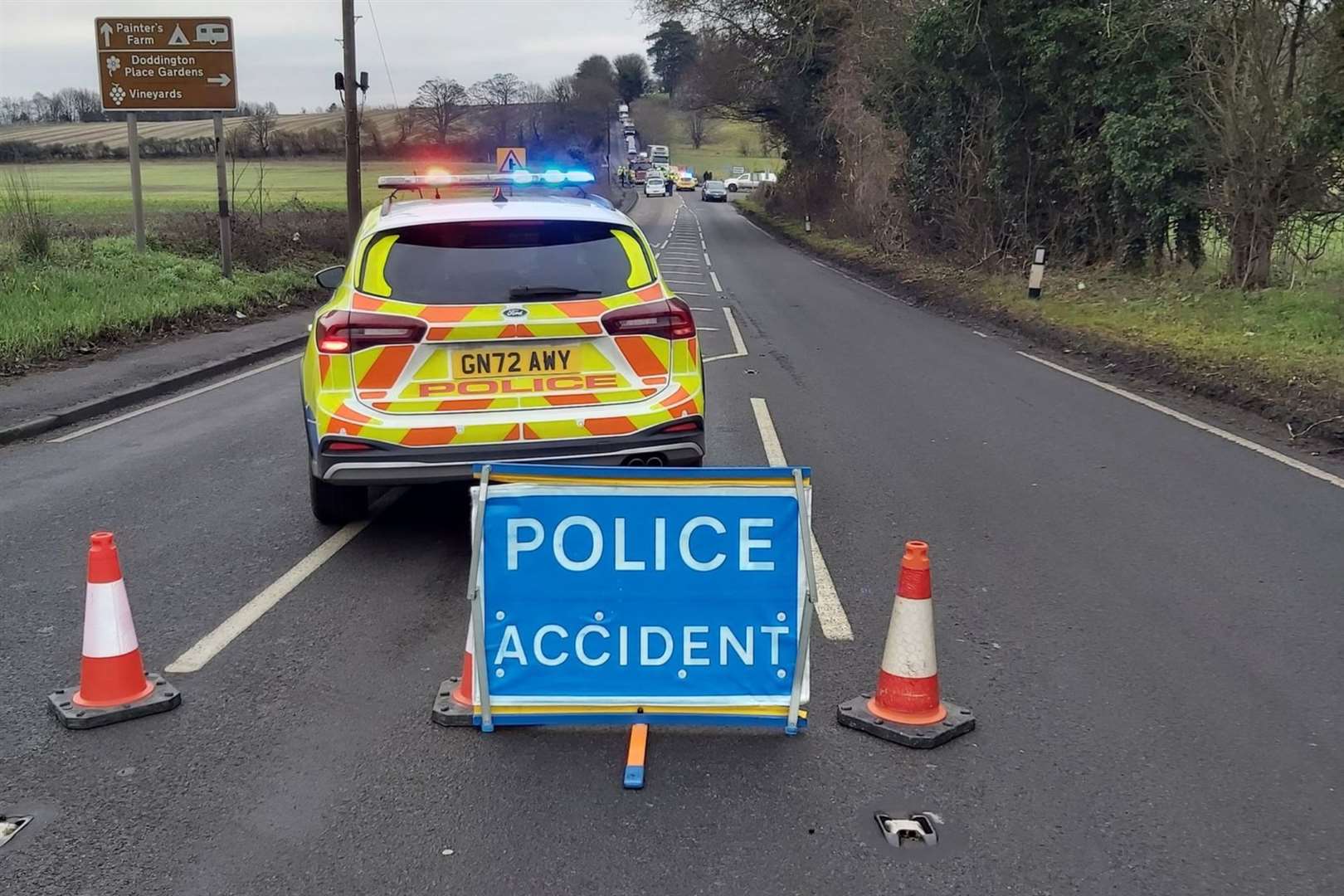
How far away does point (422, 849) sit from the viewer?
332cm

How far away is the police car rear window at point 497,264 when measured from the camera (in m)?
5.67

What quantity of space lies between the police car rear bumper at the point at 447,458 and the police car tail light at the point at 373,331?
466mm

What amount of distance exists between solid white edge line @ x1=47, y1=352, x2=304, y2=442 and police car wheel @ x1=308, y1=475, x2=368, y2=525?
13.0 ft

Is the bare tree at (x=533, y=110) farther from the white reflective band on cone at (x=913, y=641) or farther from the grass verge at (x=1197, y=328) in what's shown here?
the white reflective band on cone at (x=913, y=641)

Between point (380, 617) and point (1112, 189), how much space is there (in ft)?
57.1

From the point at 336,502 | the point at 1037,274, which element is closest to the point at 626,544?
the point at 336,502

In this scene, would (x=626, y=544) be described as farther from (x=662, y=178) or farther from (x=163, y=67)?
(x=662, y=178)

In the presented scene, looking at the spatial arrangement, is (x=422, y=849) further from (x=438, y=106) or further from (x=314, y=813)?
(x=438, y=106)

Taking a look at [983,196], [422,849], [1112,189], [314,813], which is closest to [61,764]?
[314,813]

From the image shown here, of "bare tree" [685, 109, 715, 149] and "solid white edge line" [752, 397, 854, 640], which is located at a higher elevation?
"bare tree" [685, 109, 715, 149]

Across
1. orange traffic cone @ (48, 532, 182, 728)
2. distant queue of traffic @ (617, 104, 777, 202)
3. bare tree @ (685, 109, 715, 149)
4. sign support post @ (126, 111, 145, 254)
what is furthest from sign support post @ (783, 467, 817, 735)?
bare tree @ (685, 109, 715, 149)

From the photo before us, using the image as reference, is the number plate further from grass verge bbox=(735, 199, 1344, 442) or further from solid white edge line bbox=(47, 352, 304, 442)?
grass verge bbox=(735, 199, 1344, 442)

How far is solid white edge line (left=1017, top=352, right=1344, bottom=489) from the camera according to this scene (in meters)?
7.84

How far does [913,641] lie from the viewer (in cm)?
402
